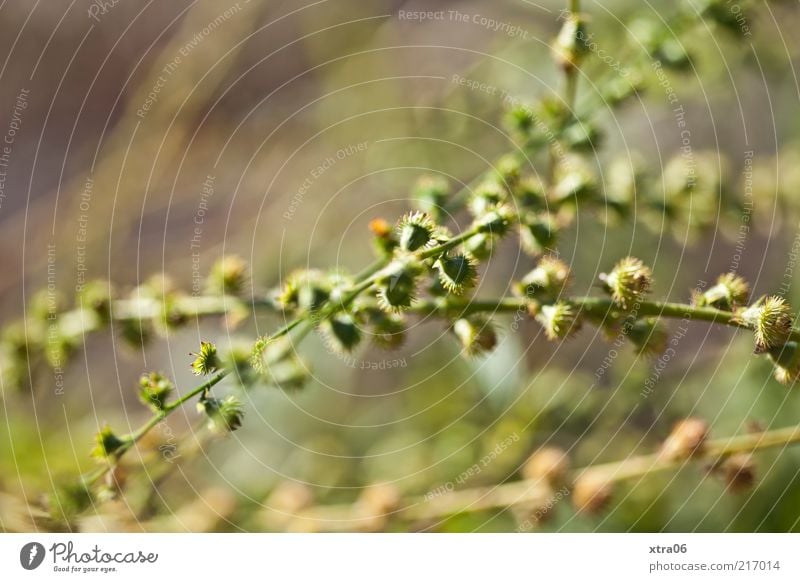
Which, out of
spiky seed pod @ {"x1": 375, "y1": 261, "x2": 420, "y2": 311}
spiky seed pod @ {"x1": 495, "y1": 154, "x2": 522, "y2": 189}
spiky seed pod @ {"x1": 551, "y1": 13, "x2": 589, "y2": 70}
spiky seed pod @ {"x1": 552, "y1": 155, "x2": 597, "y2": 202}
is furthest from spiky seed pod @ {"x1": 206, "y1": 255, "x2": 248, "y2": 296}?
spiky seed pod @ {"x1": 551, "y1": 13, "x2": 589, "y2": 70}

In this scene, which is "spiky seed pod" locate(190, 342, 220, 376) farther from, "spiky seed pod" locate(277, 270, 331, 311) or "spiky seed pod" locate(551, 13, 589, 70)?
"spiky seed pod" locate(551, 13, 589, 70)

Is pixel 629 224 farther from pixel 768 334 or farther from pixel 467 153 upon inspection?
pixel 768 334

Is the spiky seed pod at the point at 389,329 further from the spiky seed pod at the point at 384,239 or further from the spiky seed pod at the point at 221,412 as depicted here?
the spiky seed pod at the point at 221,412

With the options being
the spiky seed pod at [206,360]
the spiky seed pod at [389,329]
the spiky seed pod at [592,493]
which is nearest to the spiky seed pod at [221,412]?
the spiky seed pod at [206,360]

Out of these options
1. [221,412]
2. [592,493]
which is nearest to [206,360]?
[221,412]

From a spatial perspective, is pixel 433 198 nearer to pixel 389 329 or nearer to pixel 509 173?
pixel 509 173
